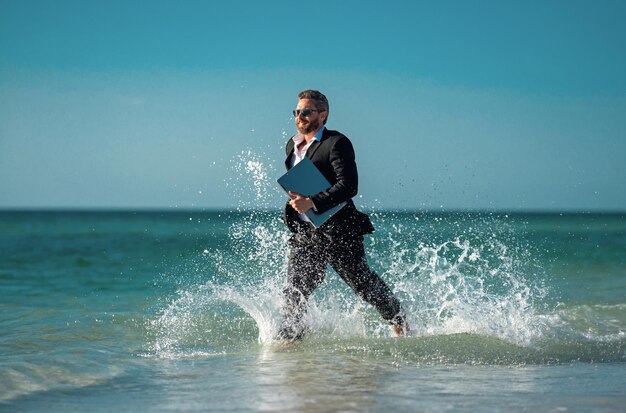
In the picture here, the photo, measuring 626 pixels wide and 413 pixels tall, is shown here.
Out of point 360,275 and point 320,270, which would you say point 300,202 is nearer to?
point 320,270

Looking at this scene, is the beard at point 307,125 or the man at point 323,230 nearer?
the man at point 323,230

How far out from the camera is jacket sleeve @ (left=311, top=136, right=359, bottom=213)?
211 inches

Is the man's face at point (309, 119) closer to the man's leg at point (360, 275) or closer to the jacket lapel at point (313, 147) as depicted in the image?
the jacket lapel at point (313, 147)

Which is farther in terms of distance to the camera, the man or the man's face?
the man's face

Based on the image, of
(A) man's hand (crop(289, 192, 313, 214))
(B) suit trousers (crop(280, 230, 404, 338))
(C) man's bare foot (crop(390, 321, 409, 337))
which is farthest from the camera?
(C) man's bare foot (crop(390, 321, 409, 337))

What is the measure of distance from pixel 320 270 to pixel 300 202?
654mm

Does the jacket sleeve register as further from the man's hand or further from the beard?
the beard

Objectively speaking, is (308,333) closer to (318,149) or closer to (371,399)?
(318,149)

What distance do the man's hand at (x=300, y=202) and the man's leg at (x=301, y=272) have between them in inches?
15.5

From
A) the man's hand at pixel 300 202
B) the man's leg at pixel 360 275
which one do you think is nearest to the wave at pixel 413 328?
the man's leg at pixel 360 275

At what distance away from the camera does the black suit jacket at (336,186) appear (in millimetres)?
5375

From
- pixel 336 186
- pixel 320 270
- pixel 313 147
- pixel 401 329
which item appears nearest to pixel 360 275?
pixel 320 270

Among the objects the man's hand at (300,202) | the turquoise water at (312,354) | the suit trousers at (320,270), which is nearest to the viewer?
the turquoise water at (312,354)

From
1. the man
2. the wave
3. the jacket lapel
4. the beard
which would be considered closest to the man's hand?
the man
